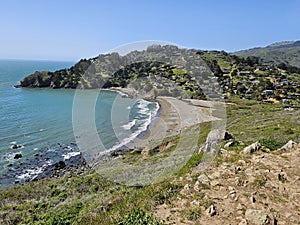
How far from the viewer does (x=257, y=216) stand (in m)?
7.02

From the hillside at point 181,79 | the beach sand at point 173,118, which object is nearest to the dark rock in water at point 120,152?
the beach sand at point 173,118

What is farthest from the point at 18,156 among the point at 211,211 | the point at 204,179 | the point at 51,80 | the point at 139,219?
the point at 51,80

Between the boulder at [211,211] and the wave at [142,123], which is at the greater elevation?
the boulder at [211,211]

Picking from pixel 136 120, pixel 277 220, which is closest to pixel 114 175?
pixel 277 220

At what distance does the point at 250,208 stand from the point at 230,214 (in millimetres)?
669

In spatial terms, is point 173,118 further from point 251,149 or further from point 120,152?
point 251,149

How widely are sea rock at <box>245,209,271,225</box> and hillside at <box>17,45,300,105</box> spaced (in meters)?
63.9

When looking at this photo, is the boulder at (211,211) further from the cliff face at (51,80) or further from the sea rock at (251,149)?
the cliff face at (51,80)

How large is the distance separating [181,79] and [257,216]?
88.7 metres

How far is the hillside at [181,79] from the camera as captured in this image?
80131 millimetres

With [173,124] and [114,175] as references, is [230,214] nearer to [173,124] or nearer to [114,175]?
[114,175]

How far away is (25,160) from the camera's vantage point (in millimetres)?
30609

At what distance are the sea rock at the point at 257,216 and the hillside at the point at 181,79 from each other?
63.9 meters

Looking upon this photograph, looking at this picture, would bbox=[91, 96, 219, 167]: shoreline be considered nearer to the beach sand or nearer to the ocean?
Answer: the beach sand
